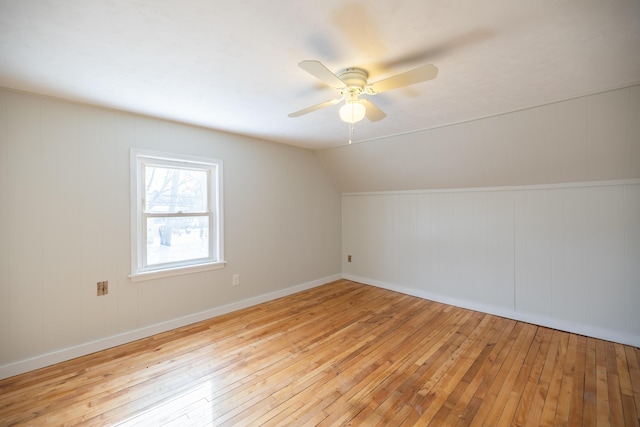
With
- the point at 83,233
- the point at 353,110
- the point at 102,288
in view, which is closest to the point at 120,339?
the point at 102,288

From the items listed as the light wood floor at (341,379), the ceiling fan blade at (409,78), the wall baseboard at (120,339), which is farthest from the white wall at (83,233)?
the ceiling fan blade at (409,78)

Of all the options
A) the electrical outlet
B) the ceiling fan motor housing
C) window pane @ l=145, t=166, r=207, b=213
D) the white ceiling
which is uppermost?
the white ceiling

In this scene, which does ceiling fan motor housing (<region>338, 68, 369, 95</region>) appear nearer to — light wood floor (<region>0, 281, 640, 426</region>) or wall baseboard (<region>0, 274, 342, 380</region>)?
light wood floor (<region>0, 281, 640, 426</region>)

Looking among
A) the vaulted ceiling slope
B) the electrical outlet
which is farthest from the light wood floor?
the vaulted ceiling slope

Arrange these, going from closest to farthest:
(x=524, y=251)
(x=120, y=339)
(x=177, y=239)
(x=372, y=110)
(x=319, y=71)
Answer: (x=319, y=71) < (x=372, y=110) < (x=120, y=339) < (x=177, y=239) < (x=524, y=251)

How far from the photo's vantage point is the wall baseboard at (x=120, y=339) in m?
2.18

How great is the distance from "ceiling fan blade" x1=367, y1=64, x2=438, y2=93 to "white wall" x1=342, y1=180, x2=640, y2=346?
8.24 ft

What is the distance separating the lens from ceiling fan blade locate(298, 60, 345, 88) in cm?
138

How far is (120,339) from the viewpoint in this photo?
2627 millimetres

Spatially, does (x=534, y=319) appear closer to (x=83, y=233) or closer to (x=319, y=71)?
(x=319, y=71)

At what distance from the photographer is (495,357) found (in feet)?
7.93

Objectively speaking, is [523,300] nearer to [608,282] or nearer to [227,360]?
[608,282]

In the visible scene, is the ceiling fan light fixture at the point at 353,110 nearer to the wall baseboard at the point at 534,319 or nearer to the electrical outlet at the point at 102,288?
the electrical outlet at the point at 102,288

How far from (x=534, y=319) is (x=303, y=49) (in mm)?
3648
